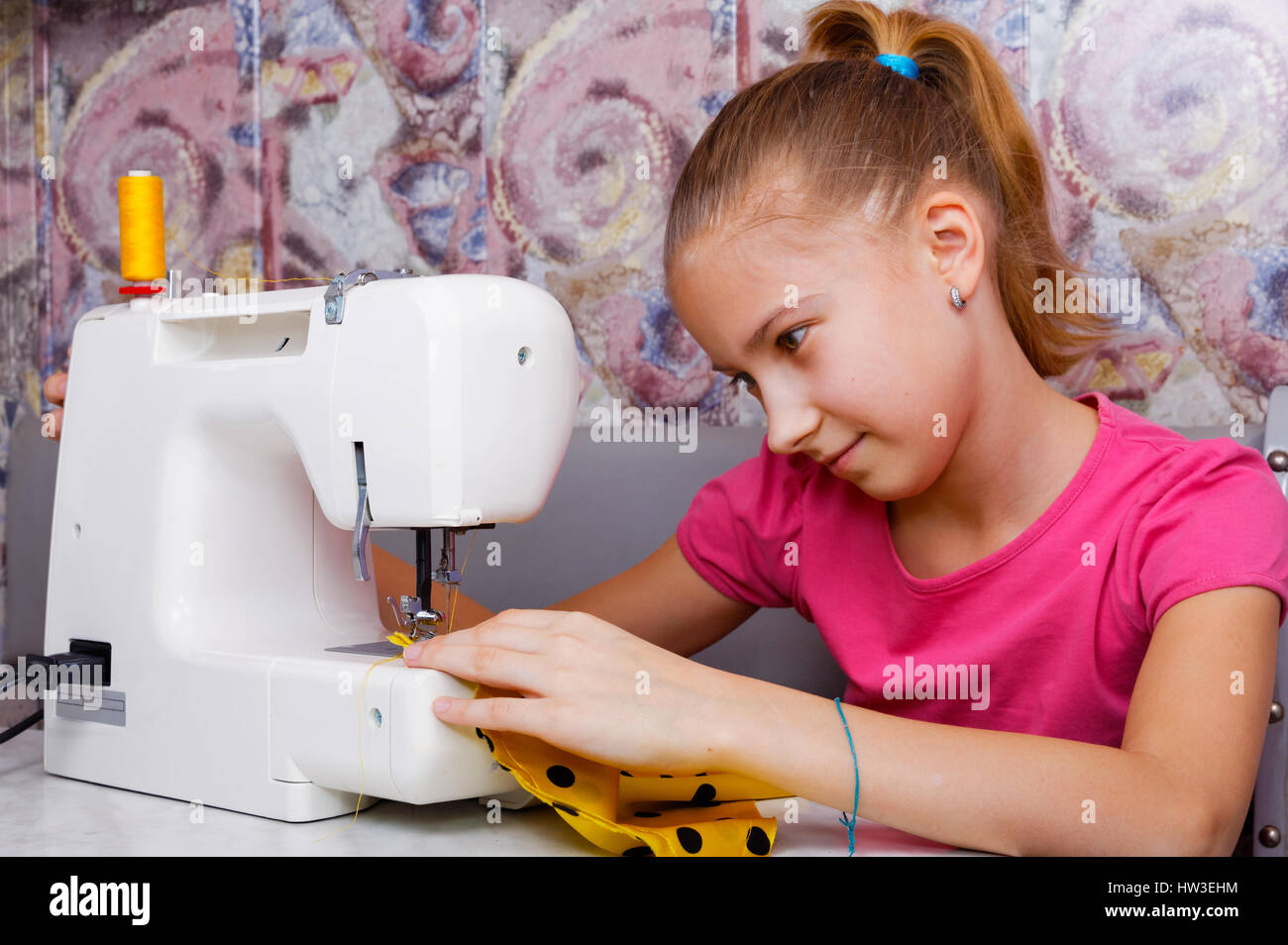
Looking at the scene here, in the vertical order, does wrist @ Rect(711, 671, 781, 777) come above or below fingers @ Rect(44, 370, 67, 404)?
below

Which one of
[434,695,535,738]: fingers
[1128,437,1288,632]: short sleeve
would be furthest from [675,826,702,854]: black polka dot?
[1128,437,1288,632]: short sleeve

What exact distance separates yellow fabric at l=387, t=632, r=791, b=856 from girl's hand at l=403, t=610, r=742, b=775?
2 cm

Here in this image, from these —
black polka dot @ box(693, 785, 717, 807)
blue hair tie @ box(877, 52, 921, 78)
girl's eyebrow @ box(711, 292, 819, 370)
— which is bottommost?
black polka dot @ box(693, 785, 717, 807)

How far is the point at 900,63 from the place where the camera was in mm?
1033

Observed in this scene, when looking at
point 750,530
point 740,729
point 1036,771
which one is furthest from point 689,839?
point 750,530

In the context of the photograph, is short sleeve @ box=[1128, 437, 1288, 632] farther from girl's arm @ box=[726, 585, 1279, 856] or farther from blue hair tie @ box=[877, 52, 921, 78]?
blue hair tie @ box=[877, 52, 921, 78]

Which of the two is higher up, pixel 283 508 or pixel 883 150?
pixel 883 150

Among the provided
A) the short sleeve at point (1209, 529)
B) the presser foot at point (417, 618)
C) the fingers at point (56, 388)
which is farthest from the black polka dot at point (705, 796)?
the fingers at point (56, 388)

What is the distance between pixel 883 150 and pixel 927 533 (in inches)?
14.0

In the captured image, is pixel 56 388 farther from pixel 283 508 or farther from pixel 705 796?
pixel 705 796

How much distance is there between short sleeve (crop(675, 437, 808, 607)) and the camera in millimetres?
1212
